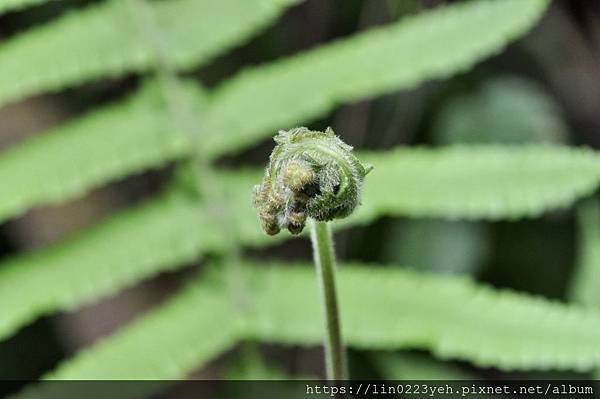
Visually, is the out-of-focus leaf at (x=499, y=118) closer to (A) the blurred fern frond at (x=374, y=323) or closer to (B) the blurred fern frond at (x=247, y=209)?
(B) the blurred fern frond at (x=247, y=209)

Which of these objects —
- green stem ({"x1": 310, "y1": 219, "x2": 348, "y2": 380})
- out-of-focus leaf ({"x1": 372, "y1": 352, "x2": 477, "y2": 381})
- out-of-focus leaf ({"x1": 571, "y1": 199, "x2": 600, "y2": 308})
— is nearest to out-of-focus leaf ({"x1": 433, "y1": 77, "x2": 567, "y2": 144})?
out-of-focus leaf ({"x1": 571, "y1": 199, "x2": 600, "y2": 308})

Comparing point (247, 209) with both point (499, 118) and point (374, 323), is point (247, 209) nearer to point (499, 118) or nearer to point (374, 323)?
point (374, 323)

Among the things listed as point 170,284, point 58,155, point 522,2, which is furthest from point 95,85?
point 522,2

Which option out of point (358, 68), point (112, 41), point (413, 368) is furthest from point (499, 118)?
point (112, 41)

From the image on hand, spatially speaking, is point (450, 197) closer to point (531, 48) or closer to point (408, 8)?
point (408, 8)

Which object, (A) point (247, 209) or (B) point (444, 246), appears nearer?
(A) point (247, 209)

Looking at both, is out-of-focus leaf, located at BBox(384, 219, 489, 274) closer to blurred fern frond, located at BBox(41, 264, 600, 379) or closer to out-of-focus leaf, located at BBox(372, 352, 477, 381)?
out-of-focus leaf, located at BBox(372, 352, 477, 381)
